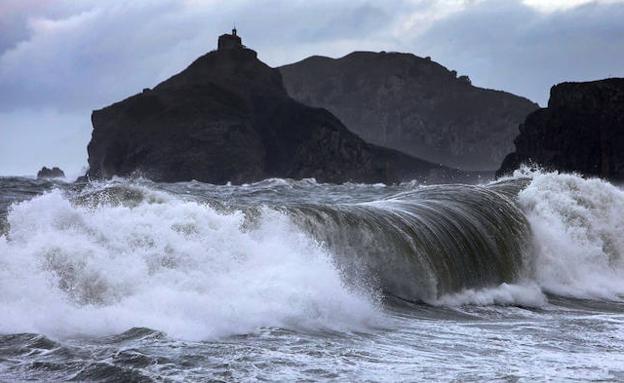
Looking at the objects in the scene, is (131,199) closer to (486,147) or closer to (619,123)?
(619,123)

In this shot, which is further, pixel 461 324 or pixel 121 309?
pixel 461 324

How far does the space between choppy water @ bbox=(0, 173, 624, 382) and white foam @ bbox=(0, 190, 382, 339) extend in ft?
0.07

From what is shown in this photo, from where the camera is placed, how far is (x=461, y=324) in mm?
11203

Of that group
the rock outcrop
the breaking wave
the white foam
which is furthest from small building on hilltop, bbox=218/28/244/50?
the white foam

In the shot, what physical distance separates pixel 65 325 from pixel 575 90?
70.9 meters

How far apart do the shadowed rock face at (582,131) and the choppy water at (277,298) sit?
55.9 m

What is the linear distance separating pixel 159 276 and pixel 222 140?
343 feet

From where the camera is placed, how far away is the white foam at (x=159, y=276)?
8.74 metres

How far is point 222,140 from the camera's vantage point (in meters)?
114

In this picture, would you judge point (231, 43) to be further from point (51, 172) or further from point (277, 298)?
point (277, 298)

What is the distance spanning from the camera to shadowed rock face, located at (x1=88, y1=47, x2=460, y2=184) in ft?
360

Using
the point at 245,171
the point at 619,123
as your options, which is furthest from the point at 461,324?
the point at 245,171

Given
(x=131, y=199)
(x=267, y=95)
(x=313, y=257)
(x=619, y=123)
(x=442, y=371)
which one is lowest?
(x=442, y=371)

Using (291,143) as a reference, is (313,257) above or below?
below
